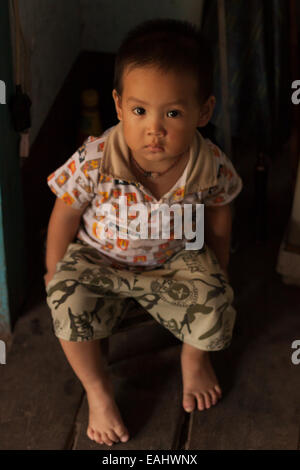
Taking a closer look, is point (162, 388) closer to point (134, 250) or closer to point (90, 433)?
point (90, 433)

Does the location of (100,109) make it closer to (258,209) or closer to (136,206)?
(258,209)

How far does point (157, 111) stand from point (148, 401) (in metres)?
0.67

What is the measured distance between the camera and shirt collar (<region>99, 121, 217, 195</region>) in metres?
1.26

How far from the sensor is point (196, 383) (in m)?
1.41

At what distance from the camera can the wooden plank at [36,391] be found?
4.37 ft

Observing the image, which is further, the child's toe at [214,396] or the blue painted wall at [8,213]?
the child's toe at [214,396]

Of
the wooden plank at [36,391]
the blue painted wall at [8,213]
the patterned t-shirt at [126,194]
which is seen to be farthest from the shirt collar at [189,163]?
the wooden plank at [36,391]

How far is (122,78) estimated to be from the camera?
3.83 ft

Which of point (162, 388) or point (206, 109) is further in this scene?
point (162, 388)

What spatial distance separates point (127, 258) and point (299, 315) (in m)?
0.55

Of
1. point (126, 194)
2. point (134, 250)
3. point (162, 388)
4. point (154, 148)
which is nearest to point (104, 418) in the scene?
point (162, 388)

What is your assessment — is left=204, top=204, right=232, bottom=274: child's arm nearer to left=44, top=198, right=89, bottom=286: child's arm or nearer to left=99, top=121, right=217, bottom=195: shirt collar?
left=99, top=121, right=217, bottom=195: shirt collar

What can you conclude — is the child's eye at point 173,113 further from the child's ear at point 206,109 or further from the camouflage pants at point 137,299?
the camouflage pants at point 137,299

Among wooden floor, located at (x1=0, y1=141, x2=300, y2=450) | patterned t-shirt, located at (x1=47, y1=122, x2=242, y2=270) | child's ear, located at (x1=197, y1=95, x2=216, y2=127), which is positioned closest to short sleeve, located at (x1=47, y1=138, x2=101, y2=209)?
patterned t-shirt, located at (x1=47, y1=122, x2=242, y2=270)
